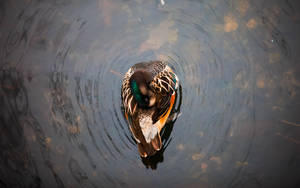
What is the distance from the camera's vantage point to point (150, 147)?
262 centimetres

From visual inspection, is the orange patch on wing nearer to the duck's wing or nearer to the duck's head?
the duck's wing

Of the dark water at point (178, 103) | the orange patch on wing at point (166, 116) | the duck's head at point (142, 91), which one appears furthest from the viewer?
the orange patch on wing at point (166, 116)

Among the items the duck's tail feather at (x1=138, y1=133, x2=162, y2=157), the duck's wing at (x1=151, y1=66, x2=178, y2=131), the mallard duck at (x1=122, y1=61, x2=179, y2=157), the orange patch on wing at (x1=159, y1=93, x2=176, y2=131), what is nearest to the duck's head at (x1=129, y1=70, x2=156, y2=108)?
the mallard duck at (x1=122, y1=61, x2=179, y2=157)

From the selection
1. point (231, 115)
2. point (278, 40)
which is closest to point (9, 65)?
point (231, 115)

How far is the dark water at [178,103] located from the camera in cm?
268

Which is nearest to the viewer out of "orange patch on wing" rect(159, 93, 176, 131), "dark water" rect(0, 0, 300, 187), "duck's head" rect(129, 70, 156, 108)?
"duck's head" rect(129, 70, 156, 108)

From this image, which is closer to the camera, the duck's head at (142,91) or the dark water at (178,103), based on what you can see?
the duck's head at (142,91)

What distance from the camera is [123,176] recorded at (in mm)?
2676

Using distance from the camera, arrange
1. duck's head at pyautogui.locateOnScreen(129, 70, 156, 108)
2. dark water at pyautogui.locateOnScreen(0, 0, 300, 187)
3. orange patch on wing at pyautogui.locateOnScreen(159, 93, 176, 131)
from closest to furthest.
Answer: duck's head at pyautogui.locateOnScreen(129, 70, 156, 108) → dark water at pyautogui.locateOnScreen(0, 0, 300, 187) → orange patch on wing at pyautogui.locateOnScreen(159, 93, 176, 131)

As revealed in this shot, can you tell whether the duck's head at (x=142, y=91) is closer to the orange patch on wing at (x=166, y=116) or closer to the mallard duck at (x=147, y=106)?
the mallard duck at (x=147, y=106)

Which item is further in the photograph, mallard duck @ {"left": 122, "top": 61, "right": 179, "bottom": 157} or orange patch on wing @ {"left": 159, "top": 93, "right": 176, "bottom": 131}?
orange patch on wing @ {"left": 159, "top": 93, "right": 176, "bottom": 131}

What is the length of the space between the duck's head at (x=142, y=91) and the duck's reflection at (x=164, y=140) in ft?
1.43

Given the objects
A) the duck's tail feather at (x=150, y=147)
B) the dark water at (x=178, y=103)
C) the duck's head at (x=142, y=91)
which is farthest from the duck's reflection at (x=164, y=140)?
the duck's head at (x=142, y=91)

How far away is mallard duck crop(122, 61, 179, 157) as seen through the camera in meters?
2.60
